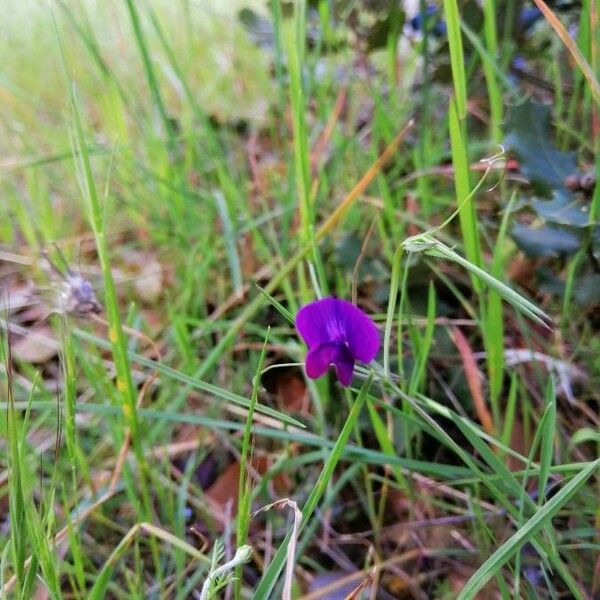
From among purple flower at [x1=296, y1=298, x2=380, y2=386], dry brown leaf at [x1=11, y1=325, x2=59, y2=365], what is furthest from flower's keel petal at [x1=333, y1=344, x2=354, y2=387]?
dry brown leaf at [x1=11, y1=325, x2=59, y2=365]

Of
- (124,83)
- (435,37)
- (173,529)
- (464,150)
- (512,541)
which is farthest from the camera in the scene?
(124,83)

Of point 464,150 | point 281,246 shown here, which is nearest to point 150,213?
point 281,246

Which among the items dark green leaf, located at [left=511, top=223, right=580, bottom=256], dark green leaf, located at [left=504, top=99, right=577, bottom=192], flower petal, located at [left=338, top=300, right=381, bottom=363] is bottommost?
dark green leaf, located at [left=511, top=223, right=580, bottom=256]

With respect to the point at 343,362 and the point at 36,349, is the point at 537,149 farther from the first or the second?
the point at 36,349

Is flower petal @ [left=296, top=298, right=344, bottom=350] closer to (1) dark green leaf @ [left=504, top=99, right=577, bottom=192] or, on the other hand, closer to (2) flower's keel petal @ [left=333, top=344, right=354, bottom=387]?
(2) flower's keel petal @ [left=333, top=344, right=354, bottom=387]

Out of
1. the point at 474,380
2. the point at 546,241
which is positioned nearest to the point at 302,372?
the point at 474,380

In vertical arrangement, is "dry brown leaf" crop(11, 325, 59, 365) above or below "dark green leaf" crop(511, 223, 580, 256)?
below

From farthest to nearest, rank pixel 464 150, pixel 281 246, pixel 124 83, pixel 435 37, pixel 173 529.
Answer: pixel 124 83, pixel 435 37, pixel 281 246, pixel 173 529, pixel 464 150

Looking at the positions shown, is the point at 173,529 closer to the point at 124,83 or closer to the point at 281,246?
the point at 281,246
